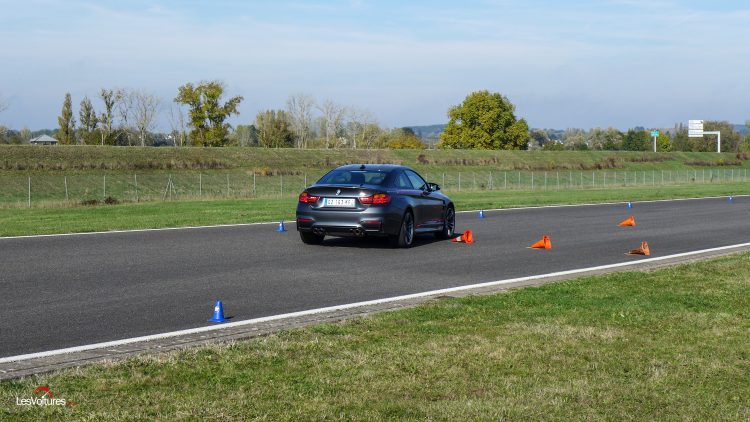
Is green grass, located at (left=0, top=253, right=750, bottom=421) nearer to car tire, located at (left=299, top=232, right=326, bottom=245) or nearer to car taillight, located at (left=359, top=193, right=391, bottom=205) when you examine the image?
car taillight, located at (left=359, top=193, right=391, bottom=205)

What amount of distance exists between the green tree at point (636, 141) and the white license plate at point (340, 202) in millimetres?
170420

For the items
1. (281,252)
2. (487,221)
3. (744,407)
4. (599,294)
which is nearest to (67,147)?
(487,221)

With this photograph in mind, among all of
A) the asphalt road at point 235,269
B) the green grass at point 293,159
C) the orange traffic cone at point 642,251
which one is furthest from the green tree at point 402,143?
the orange traffic cone at point 642,251

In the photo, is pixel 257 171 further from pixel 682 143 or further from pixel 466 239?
pixel 682 143

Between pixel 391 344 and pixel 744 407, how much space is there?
2.77 m

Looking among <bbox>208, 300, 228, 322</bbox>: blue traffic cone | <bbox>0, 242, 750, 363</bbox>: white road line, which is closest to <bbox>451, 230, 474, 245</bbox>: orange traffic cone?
<bbox>0, 242, 750, 363</bbox>: white road line

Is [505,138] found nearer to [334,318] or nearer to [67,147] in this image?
[67,147]

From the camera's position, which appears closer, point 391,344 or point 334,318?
point 391,344

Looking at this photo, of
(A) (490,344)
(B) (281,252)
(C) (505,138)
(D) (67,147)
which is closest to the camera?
(A) (490,344)

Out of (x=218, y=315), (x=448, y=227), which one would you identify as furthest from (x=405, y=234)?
(x=218, y=315)

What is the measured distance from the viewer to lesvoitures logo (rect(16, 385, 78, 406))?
5406 mm

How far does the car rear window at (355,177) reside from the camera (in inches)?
632

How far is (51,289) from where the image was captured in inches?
417

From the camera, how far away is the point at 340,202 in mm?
15555
